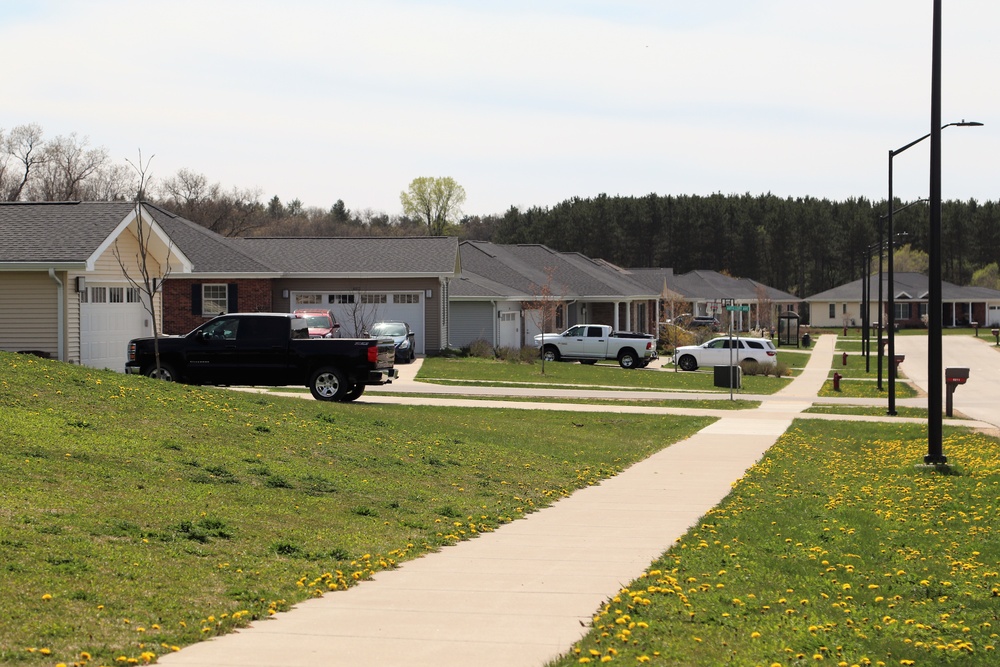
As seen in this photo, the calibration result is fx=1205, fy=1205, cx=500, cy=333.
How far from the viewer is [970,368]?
60.2 m

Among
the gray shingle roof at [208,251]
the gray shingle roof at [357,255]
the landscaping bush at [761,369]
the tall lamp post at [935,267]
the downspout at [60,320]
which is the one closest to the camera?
the tall lamp post at [935,267]

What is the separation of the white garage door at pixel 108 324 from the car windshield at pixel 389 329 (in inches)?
462

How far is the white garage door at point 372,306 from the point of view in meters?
50.0

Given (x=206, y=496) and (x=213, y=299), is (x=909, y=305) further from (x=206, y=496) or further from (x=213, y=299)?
(x=206, y=496)

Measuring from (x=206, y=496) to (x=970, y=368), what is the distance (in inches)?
2146

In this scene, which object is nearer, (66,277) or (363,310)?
(66,277)

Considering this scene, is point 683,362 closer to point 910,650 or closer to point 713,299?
point 910,650

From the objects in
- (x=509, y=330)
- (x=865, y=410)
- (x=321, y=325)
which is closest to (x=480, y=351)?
(x=509, y=330)

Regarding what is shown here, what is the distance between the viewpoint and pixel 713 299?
109438 millimetres

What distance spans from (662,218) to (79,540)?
146m

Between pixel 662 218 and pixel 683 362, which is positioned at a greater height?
pixel 662 218

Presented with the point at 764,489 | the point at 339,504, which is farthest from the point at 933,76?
the point at 339,504

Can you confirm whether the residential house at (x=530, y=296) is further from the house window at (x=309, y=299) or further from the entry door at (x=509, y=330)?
the house window at (x=309, y=299)

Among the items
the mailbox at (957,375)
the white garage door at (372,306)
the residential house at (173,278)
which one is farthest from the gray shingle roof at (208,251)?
the mailbox at (957,375)
